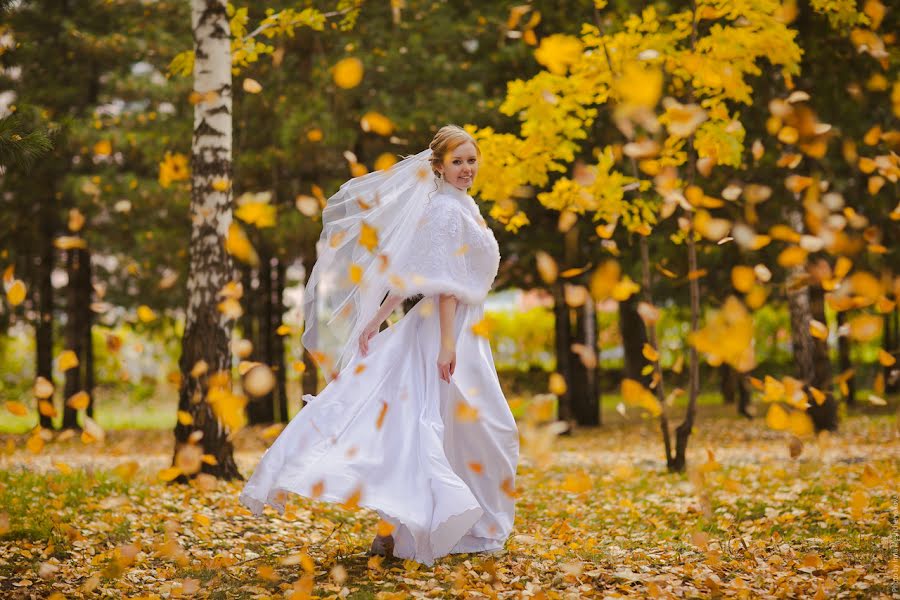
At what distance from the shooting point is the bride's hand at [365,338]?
180 inches

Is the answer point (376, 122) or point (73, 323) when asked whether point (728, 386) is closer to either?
point (73, 323)

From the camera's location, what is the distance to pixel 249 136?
1425 cm

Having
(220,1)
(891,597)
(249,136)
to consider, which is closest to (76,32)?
(249,136)

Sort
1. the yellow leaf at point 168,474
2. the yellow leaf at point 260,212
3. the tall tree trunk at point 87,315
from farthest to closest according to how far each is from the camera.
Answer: the tall tree trunk at point 87,315
the yellow leaf at point 260,212
the yellow leaf at point 168,474

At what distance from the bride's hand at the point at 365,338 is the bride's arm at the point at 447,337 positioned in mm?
389

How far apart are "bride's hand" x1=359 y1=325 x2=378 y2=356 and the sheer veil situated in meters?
0.08

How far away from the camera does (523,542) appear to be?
5.20 metres

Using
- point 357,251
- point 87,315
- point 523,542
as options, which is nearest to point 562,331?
point 87,315

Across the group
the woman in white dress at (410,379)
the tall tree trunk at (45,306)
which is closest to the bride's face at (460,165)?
the woman in white dress at (410,379)

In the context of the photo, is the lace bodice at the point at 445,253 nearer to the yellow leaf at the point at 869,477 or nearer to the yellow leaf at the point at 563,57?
the yellow leaf at the point at 869,477

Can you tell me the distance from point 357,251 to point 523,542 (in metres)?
2.03

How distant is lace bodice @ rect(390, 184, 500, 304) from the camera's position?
4398mm

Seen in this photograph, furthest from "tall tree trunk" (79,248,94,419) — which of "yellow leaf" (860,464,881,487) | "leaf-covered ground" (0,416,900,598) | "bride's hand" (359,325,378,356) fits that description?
"yellow leaf" (860,464,881,487)

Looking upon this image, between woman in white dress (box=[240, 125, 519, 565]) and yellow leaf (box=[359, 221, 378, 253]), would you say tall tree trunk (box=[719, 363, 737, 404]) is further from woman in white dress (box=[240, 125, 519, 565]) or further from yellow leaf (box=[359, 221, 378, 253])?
yellow leaf (box=[359, 221, 378, 253])
